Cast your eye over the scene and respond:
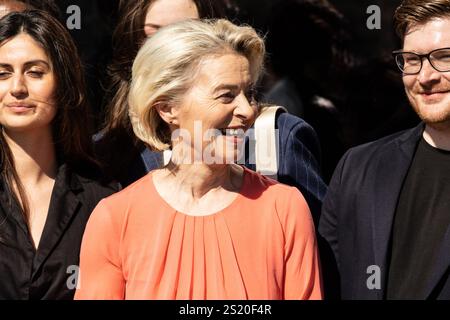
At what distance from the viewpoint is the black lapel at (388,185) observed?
345cm

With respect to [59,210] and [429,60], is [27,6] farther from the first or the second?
[429,60]

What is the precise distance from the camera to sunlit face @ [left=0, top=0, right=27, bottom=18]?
4.21m

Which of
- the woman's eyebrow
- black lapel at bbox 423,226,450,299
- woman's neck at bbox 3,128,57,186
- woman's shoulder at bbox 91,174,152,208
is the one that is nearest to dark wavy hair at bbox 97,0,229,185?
woman's neck at bbox 3,128,57,186

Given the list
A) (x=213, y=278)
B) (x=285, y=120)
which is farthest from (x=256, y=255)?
(x=285, y=120)

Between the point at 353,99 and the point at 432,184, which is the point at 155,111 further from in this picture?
the point at 353,99

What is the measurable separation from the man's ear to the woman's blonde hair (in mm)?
15

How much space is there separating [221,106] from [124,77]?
2.73 ft

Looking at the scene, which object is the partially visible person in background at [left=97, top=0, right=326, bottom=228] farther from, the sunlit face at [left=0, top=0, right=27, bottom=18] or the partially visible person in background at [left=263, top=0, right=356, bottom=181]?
the partially visible person in background at [left=263, top=0, right=356, bottom=181]

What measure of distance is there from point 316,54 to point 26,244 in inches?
83.5

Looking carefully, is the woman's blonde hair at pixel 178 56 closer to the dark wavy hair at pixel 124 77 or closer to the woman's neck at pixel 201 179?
the woman's neck at pixel 201 179

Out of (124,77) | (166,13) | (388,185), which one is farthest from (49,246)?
(388,185)

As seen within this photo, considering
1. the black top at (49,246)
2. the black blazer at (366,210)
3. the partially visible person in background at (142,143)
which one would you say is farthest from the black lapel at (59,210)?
the black blazer at (366,210)

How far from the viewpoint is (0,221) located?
3.69 m

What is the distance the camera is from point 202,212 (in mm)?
3424
